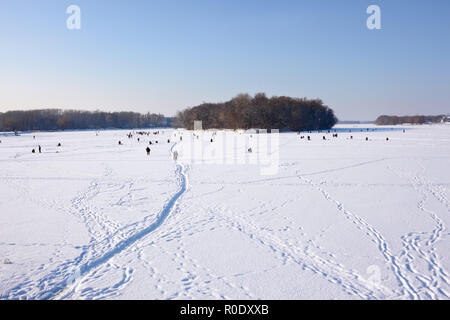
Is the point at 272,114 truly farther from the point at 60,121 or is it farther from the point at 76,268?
the point at 60,121

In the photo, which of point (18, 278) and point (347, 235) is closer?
point (18, 278)

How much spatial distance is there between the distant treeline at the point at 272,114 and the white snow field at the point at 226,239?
84.0 meters

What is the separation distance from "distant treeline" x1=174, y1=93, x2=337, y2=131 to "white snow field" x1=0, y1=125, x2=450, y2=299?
84.0 metres

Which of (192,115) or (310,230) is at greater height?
(192,115)

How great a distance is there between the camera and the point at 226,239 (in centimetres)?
784

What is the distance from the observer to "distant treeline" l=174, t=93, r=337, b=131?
9812 cm

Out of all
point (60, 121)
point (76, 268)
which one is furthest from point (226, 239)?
point (60, 121)

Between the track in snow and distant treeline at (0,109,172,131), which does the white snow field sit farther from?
distant treeline at (0,109,172,131)

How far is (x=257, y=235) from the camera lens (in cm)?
806

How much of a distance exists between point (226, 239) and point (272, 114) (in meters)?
95.1

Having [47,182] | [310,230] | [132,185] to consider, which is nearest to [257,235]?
[310,230]

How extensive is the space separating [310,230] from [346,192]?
17.3ft

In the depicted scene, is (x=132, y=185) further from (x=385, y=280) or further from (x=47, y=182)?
(x=385, y=280)

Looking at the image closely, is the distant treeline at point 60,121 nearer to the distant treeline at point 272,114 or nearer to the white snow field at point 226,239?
the distant treeline at point 272,114
